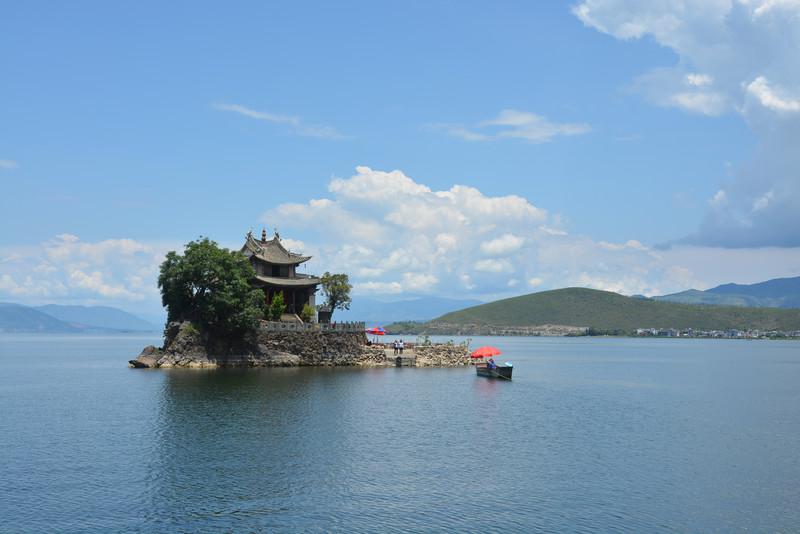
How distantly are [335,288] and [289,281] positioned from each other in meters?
10.5

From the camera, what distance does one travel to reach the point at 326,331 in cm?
10181

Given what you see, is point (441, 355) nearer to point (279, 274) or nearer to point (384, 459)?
point (279, 274)

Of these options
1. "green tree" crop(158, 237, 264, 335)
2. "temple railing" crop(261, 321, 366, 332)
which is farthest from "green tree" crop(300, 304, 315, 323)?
"green tree" crop(158, 237, 264, 335)

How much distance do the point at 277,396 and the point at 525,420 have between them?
78.2 ft

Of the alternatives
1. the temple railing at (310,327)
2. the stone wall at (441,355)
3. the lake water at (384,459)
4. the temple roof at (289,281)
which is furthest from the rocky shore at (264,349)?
the lake water at (384,459)

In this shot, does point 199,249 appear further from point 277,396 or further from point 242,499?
point 242,499

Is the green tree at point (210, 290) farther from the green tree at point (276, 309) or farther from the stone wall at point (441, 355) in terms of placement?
the stone wall at point (441, 355)

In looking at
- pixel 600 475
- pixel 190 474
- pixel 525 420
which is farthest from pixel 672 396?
pixel 190 474

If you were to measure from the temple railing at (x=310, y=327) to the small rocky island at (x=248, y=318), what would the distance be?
0.07 m

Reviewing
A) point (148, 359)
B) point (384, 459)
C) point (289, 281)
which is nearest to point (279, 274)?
point (289, 281)

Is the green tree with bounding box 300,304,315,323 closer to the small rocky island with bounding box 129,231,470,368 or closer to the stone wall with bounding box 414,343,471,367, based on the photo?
the small rocky island with bounding box 129,231,470,368

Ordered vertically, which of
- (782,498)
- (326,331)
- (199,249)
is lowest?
(782,498)

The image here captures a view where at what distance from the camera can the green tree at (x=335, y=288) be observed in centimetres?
11231

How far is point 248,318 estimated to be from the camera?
91250 millimetres
